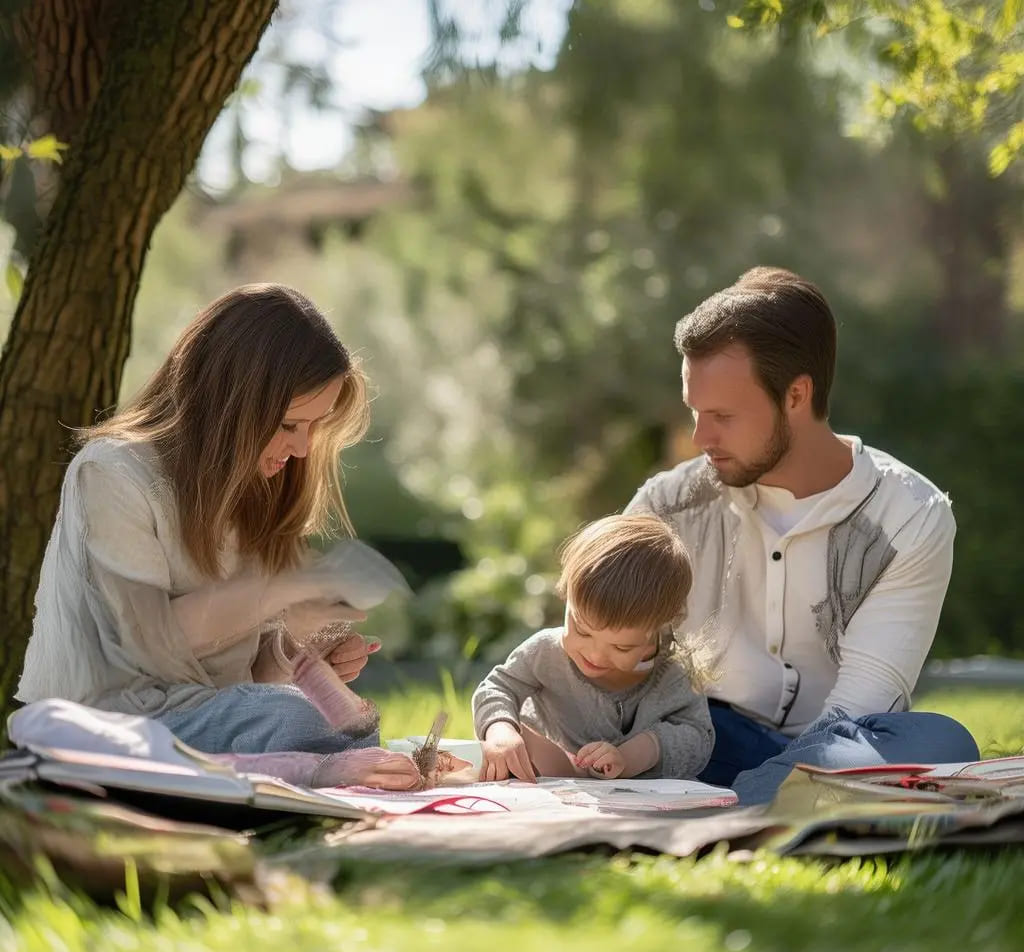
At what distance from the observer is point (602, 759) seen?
137 inches

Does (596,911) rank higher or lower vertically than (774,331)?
lower

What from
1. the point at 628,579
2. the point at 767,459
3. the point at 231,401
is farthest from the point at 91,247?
the point at 767,459

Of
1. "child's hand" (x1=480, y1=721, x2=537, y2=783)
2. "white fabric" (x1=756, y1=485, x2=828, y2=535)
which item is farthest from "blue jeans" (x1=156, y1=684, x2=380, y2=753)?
"white fabric" (x1=756, y1=485, x2=828, y2=535)

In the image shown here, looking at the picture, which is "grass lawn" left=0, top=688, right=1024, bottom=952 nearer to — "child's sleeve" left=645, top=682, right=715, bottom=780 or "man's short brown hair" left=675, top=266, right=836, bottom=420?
"child's sleeve" left=645, top=682, right=715, bottom=780

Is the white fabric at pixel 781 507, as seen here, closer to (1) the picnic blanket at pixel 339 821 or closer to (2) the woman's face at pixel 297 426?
(1) the picnic blanket at pixel 339 821

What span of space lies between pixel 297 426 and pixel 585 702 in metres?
0.97

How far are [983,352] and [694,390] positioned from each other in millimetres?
7639

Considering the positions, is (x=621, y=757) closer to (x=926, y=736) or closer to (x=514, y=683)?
(x=514, y=683)

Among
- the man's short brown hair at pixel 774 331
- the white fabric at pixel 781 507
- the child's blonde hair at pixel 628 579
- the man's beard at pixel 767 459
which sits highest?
the man's short brown hair at pixel 774 331

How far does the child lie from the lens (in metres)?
3.45

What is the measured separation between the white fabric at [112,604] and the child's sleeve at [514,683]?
69 centimetres

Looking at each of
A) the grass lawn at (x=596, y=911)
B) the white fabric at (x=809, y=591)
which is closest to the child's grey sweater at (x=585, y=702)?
the white fabric at (x=809, y=591)

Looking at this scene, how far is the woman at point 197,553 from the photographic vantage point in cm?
323

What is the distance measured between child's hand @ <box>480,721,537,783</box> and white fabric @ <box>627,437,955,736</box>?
25.0 inches
